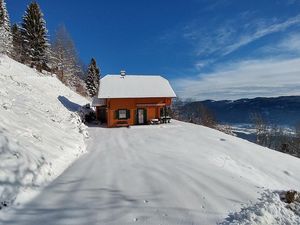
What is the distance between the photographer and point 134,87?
111 feet

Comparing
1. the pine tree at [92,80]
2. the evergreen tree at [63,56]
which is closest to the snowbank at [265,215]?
the evergreen tree at [63,56]

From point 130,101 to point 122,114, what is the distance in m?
1.88

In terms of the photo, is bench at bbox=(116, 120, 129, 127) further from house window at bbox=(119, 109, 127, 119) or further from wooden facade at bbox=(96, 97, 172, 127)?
house window at bbox=(119, 109, 127, 119)

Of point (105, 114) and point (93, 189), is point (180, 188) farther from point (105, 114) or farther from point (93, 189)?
point (105, 114)

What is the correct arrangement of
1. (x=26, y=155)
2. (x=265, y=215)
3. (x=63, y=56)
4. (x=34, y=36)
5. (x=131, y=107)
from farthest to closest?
(x=63, y=56)
(x=34, y=36)
(x=131, y=107)
(x=26, y=155)
(x=265, y=215)

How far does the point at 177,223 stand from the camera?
5961mm

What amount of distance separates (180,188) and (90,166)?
4696 millimetres

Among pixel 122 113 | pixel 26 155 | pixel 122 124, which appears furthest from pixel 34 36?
pixel 26 155

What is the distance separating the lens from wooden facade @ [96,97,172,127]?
31175 mm

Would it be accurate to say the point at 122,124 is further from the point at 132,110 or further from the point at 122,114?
the point at 132,110

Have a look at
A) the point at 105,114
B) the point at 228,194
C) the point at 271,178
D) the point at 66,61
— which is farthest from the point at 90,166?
the point at 66,61

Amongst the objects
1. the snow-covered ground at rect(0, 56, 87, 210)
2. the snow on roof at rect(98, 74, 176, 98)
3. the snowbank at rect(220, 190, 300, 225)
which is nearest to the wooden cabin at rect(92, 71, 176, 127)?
the snow on roof at rect(98, 74, 176, 98)

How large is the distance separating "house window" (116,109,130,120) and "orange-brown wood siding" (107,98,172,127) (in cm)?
35

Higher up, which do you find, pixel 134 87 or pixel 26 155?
pixel 134 87
